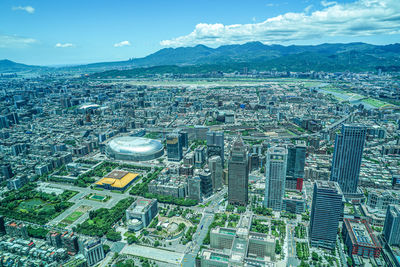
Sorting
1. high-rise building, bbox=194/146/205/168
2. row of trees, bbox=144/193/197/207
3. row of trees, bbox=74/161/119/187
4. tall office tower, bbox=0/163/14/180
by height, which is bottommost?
row of trees, bbox=144/193/197/207

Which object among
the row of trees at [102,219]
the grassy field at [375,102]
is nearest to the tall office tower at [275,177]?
the row of trees at [102,219]

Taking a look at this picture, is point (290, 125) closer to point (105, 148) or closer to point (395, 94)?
point (105, 148)

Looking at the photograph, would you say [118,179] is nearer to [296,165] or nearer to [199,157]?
[199,157]

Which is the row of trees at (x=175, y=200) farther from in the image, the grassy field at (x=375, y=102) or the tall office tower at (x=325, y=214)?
the grassy field at (x=375, y=102)

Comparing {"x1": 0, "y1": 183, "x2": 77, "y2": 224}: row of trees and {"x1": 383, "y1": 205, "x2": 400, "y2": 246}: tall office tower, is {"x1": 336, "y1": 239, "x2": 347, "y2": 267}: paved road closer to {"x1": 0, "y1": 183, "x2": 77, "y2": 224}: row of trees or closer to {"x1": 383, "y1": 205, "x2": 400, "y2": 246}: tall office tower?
{"x1": 383, "y1": 205, "x2": 400, "y2": 246}: tall office tower

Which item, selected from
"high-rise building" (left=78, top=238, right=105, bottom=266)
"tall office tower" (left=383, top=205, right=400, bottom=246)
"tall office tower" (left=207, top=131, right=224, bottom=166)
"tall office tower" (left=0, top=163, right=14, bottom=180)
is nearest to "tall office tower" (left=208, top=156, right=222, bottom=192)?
"tall office tower" (left=207, top=131, right=224, bottom=166)

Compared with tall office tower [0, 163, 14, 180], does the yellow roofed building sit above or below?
below

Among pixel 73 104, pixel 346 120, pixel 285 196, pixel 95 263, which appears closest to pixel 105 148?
pixel 95 263
